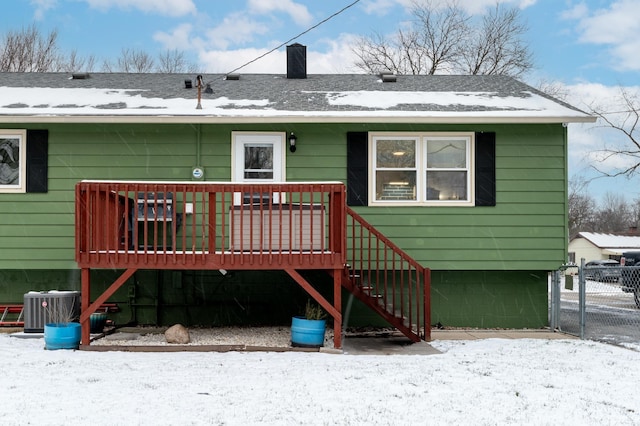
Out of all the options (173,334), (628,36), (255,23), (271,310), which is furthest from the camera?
(628,36)

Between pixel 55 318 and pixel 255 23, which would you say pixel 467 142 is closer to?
pixel 55 318

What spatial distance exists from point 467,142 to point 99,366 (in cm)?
583

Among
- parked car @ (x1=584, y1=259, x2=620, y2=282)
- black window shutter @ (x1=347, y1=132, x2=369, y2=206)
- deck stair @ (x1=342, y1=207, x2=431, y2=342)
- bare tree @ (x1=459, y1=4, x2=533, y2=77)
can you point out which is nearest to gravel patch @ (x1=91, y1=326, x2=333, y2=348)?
deck stair @ (x1=342, y1=207, x2=431, y2=342)

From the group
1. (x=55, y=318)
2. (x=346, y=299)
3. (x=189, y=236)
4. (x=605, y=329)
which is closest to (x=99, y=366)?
(x=55, y=318)

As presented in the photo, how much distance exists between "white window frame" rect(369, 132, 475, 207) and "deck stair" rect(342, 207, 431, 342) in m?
0.62

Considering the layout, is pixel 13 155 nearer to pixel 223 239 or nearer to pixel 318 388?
pixel 223 239

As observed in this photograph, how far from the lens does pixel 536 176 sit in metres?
9.11

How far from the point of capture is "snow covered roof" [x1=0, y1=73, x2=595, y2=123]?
866 cm

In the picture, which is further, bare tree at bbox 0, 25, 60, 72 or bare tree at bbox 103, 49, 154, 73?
bare tree at bbox 103, 49, 154, 73

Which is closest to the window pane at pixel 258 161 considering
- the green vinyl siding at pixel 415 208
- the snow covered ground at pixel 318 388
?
the green vinyl siding at pixel 415 208

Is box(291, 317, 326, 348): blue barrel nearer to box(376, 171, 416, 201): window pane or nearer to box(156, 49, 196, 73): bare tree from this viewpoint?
box(376, 171, 416, 201): window pane

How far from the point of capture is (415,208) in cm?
905

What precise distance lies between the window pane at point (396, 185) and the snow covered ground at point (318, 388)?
103 inches

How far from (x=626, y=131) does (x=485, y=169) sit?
69.5 ft
